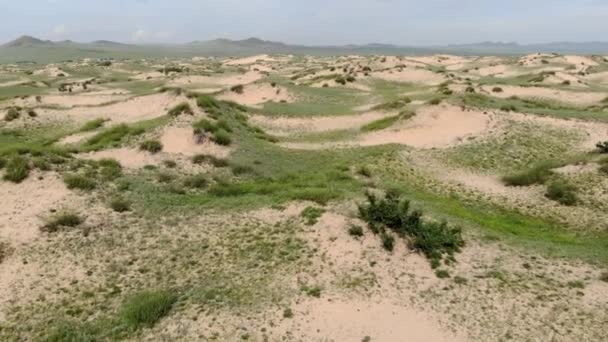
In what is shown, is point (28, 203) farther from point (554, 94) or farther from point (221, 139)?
point (554, 94)

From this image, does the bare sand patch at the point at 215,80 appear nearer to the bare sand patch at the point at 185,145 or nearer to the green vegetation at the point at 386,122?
the green vegetation at the point at 386,122

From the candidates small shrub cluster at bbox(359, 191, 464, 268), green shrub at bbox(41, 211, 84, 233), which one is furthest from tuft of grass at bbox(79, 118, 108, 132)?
small shrub cluster at bbox(359, 191, 464, 268)

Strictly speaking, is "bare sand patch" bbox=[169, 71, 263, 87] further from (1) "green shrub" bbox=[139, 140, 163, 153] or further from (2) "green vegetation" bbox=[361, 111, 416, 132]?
(1) "green shrub" bbox=[139, 140, 163, 153]

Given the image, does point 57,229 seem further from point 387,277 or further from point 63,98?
point 63,98

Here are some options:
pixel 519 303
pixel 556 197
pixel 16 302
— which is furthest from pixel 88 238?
pixel 556 197

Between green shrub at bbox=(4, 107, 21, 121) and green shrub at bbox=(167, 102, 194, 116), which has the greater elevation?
green shrub at bbox=(167, 102, 194, 116)

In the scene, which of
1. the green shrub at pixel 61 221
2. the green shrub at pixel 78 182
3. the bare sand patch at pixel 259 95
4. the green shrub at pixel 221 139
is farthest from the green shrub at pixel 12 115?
the green shrub at pixel 61 221
